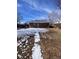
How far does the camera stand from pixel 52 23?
1.72 meters

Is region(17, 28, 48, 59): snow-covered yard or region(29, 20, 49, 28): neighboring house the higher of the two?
region(29, 20, 49, 28): neighboring house

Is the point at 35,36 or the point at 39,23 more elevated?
the point at 39,23

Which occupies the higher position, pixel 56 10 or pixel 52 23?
pixel 56 10

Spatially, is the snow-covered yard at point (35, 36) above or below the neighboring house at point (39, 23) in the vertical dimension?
below
